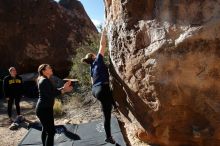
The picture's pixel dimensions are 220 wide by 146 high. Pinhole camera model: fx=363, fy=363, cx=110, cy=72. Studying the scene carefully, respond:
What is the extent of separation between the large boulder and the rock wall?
11.1 meters

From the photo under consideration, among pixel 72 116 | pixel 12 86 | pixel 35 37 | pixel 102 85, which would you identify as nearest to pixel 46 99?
pixel 102 85

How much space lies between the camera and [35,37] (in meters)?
17.4

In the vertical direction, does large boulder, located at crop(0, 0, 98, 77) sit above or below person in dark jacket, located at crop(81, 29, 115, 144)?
above

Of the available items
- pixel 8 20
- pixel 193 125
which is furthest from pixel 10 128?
pixel 8 20

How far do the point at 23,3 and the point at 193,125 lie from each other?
14.3 m

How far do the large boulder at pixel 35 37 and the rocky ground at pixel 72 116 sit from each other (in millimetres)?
4447

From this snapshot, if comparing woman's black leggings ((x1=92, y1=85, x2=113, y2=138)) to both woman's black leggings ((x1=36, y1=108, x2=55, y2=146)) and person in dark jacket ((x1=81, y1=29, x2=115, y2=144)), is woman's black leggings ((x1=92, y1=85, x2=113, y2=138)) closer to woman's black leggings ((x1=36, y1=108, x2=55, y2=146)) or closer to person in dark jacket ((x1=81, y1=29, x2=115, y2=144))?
person in dark jacket ((x1=81, y1=29, x2=115, y2=144))

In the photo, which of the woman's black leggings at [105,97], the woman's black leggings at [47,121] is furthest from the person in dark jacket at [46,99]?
the woman's black leggings at [105,97]

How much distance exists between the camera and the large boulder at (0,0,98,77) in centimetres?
1706

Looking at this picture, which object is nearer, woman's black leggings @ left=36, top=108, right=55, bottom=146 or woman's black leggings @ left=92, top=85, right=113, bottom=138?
woman's black leggings @ left=36, top=108, right=55, bottom=146

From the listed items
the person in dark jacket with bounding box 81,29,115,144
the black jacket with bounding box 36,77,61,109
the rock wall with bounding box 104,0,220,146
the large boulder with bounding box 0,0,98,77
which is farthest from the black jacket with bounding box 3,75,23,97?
the large boulder with bounding box 0,0,98,77

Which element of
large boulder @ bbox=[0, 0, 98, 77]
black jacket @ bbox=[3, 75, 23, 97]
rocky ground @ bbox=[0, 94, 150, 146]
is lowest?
rocky ground @ bbox=[0, 94, 150, 146]

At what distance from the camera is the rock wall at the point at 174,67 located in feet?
16.6

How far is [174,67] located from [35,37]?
1310 centimetres
